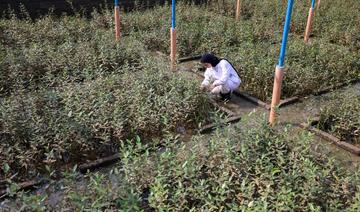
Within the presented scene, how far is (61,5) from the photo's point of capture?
9477mm

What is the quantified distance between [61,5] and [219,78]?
19.1ft

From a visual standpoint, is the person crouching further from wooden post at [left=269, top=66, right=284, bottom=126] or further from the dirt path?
wooden post at [left=269, top=66, right=284, bottom=126]

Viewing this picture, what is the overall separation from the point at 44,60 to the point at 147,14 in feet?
11.6

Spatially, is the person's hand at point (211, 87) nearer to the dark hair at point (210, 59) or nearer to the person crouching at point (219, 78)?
the person crouching at point (219, 78)

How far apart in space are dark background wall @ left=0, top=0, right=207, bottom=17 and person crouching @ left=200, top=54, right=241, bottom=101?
4918 mm

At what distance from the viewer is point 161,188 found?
2.98 meters

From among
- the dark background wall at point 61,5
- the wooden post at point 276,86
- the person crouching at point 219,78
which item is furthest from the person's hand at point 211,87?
the dark background wall at point 61,5

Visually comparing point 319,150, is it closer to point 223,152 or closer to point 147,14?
point 223,152

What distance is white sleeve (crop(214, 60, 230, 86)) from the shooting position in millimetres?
5277

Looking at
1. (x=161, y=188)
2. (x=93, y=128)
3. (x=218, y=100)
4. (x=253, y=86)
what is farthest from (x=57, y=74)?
(x=161, y=188)

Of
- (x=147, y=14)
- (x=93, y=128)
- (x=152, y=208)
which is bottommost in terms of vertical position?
(x=152, y=208)

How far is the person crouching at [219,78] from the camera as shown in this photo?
5301 millimetres

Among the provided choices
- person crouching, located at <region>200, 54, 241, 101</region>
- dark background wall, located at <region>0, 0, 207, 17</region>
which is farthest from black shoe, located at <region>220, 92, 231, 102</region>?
dark background wall, located at <region>0, 0, 207, 17</region>

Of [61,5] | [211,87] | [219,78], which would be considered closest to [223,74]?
[219,78]
